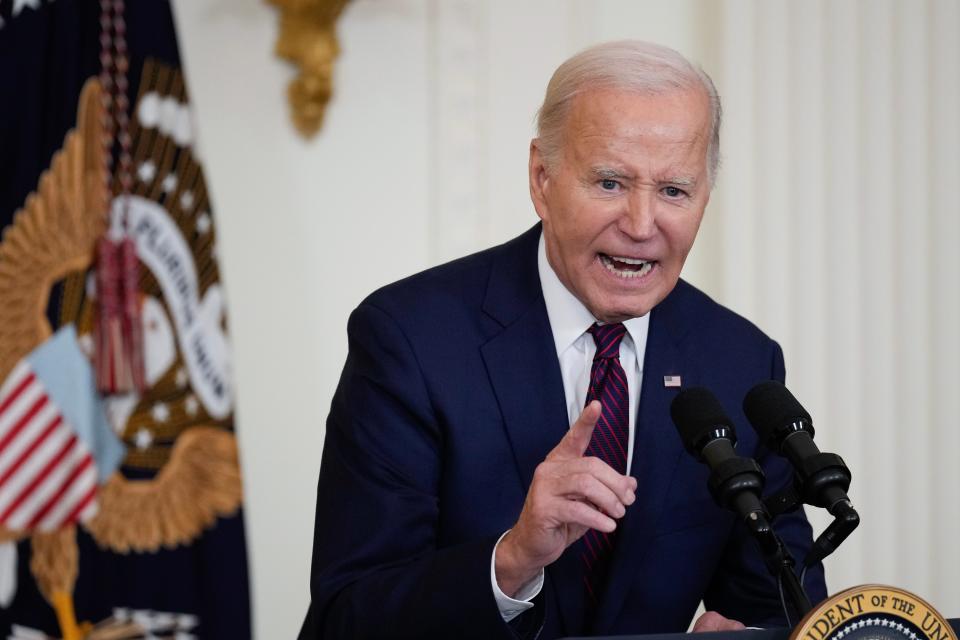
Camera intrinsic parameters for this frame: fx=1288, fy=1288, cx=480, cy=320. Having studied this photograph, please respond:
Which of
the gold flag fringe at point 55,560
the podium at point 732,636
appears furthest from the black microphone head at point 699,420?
the gold flag fringe at point 55,560

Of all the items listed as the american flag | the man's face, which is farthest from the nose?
the american flag

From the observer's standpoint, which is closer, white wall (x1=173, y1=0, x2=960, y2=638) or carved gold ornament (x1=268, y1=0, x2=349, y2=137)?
carved gold ornament (x1=268, y1=0, x2=349, y2=137)

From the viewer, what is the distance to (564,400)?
2.21 m

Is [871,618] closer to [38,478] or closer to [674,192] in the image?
[674,192]

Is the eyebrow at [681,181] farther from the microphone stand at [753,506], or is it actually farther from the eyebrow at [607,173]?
the microphone stand at [753,506]

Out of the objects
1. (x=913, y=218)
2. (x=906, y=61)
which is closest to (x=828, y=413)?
(x=913, y=218)

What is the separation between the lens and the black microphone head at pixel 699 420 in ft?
5.49

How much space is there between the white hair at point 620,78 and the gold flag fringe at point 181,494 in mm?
1696

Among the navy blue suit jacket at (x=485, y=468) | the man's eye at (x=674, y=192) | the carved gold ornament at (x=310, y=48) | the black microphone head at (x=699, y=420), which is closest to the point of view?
the black microphone head at (x=699, y=420)

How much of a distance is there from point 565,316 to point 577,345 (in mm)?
58

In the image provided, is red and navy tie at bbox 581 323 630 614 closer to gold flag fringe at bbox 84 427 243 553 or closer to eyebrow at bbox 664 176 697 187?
eyebrow at bbox 664 176 697 187

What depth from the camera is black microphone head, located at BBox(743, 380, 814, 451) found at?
172 cm

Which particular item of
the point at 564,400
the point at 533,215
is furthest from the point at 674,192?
the point at 533,215

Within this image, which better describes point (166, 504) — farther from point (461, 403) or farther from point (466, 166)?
point (461, 403)
